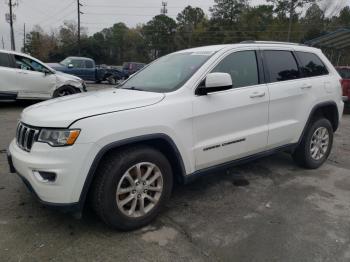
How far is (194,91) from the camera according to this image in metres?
3.44

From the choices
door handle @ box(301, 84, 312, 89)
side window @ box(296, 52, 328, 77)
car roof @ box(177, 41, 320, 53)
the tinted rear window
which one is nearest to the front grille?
car roof @ box(177, 41, 320, 53)

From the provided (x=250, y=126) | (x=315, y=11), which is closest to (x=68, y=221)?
(x=250, y=126)

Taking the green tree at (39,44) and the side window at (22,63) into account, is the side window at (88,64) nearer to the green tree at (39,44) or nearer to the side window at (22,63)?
the side window at (22,63)

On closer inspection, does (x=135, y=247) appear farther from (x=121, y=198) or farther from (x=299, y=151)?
(x=299, y=151)

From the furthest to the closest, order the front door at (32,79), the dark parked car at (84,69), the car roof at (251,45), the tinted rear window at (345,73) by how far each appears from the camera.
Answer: the dark parked car at (84,69)
the tinted rear window at (345,73)
the front door at (32,79)
the car roof at (251,45)

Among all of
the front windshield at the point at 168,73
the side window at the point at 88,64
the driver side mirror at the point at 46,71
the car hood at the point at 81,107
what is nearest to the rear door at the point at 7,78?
the driver side mirror at the point at 46,71

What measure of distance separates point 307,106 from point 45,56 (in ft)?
228

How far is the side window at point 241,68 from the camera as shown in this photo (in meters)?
3.85

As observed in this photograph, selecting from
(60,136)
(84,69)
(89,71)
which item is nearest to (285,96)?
(60,136)

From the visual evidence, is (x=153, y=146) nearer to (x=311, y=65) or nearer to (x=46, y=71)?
(x=311, y=65)

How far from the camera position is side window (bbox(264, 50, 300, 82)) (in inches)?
169

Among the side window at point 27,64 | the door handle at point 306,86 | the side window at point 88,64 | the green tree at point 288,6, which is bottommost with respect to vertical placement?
the door handle at point 306,86

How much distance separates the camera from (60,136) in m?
2.73

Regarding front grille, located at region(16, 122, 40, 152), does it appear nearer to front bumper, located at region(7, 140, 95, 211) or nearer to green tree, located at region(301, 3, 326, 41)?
front bumper, located at region(7, 140, 95, 211)
